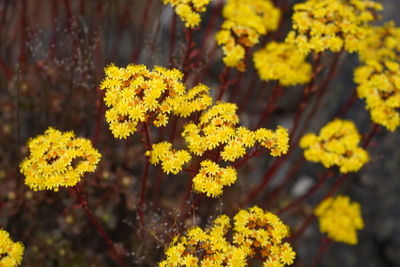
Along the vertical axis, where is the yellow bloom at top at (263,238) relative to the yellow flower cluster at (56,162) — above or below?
below

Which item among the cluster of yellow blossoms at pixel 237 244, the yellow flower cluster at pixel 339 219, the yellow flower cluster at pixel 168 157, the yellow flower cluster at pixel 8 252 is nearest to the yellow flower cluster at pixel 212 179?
the yellow flower cluster at pixel 168 157

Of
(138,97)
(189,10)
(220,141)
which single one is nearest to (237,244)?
(220,141)

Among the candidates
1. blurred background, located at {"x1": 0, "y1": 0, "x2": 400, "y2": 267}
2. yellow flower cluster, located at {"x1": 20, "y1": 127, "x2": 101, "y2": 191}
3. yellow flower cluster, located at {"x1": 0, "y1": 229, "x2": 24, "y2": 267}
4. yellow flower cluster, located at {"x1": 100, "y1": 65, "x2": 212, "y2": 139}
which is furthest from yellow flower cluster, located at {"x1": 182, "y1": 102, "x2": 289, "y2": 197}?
yellow flower cluster, located at {"x1": 0, "y1": 229, "x2": 24, "y2": 267}

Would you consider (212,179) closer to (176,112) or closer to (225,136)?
(225,136)

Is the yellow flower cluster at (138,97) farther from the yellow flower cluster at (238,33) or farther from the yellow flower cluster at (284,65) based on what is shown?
the yellow flower cluster at (284,65)

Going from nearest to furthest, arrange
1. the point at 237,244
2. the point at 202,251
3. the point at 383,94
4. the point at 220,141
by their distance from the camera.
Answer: the point at 202,251, the point at 220,141, the point at 237,244, the point at 383,94

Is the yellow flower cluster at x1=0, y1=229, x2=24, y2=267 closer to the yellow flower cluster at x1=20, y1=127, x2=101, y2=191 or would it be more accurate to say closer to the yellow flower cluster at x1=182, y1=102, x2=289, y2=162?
the yellow flower cluster at x1=20, y1=127, x2=101, y2=191
